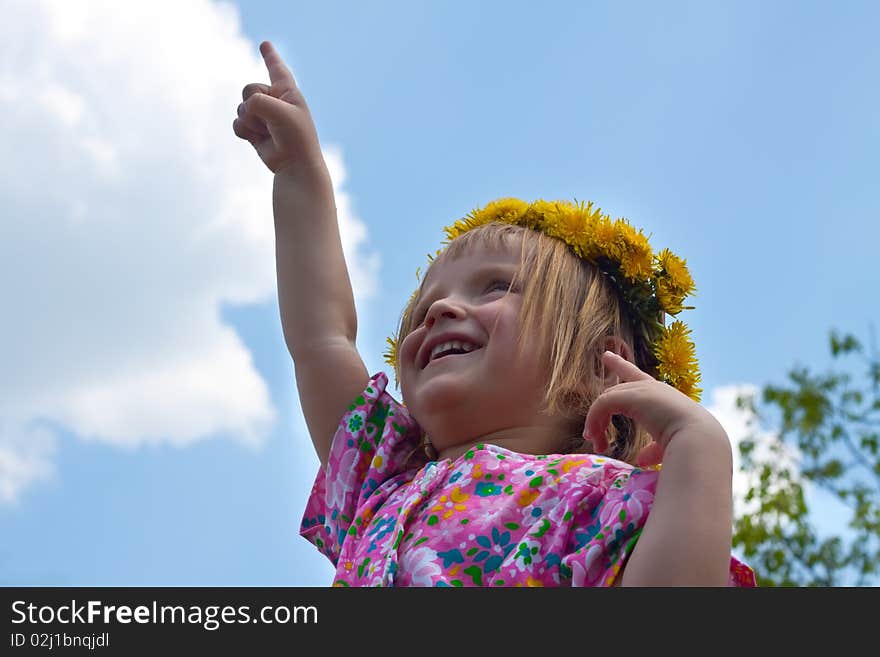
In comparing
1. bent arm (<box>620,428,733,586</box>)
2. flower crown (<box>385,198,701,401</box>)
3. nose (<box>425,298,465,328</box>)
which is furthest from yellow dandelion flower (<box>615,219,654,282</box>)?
bent arm (<box>620,428,733,586</box>)

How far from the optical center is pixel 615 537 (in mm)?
1867

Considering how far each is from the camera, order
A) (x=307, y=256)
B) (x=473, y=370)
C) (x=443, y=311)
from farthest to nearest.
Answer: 1. (x=307, y=256)
2. (x=443, y=311)
3. (x=473, y=370)

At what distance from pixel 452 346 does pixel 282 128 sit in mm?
826

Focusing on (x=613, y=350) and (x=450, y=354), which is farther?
(x=613, y=350)

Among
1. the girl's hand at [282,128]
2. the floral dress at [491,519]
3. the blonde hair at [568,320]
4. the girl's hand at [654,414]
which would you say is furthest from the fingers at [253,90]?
the girl's hand at [654,414]

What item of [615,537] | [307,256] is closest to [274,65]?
[307,256]

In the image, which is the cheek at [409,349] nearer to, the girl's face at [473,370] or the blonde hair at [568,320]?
the girl's face at [473,370]

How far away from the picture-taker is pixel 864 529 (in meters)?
8.20

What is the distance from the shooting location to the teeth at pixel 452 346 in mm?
2387

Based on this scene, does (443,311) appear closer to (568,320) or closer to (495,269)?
(495,269)

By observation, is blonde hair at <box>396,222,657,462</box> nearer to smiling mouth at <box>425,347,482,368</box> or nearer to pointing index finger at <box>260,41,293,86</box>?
smiling mouth at <box>425,347,482,368</box>

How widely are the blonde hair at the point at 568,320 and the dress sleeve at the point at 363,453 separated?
0.25m

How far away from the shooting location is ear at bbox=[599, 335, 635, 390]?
250 cm
